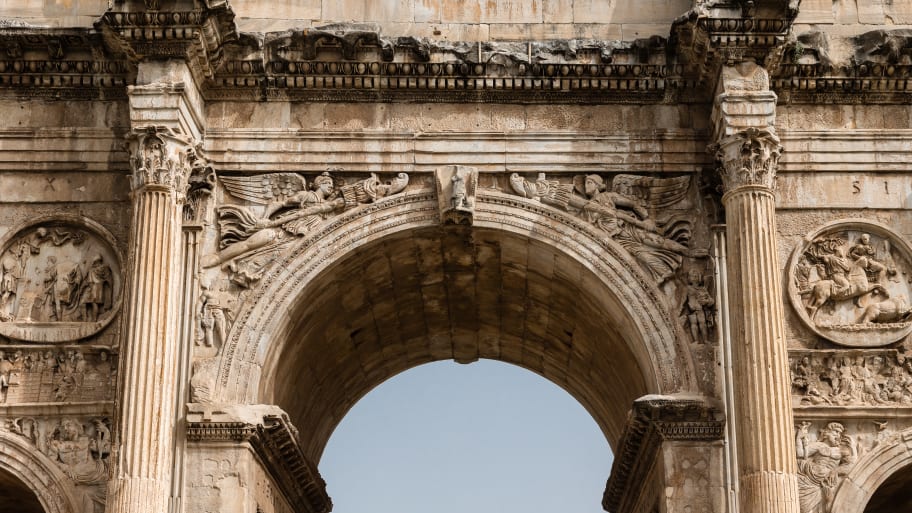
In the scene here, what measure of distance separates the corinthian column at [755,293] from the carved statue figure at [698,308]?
0.62m

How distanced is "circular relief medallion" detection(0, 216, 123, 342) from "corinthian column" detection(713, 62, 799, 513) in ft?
20.5

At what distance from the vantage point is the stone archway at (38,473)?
14.5 meters

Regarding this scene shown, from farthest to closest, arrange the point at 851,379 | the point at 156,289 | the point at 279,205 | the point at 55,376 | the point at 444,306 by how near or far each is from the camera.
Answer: the point at 444,306 → the point at 279,205 → the point at 55,376 → the point at 851,379 → the point at 156,289

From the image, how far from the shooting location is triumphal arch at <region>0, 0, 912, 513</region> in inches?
574

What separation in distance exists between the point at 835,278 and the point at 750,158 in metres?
1.65

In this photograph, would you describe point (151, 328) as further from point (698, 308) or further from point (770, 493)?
point (770, 493)

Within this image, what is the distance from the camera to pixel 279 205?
1551 centimetres

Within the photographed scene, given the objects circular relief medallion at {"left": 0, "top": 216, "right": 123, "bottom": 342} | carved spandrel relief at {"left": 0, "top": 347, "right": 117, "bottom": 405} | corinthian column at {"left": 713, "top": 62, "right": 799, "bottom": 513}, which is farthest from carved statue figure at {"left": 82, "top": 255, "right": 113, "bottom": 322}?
corinthian column at {"left": 713, "top": 62, "right": 799, "bottom": 513}

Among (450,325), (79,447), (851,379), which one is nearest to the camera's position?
(79,447)

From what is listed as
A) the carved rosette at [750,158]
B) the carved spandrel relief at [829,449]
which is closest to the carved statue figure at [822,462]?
the carved spandrel relief at [829,449]

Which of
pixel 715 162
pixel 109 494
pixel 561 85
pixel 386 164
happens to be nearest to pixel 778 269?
pixel 715 162

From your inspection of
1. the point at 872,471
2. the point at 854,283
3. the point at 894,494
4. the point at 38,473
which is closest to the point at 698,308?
the point at 854,283

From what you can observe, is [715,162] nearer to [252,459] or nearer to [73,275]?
[252,459]

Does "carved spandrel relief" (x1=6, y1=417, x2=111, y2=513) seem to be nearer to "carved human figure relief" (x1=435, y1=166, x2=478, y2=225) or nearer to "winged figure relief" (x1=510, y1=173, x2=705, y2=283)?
"carved human figure relief" (x1=435, y1=166, x2=478, y2=225)
